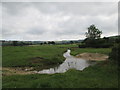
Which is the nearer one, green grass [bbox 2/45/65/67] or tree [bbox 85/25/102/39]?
green grass [bbox 2/45/65/67]

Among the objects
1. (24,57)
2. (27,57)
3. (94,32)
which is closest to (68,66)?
(27,57)

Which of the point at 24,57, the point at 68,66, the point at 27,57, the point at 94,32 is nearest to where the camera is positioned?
the point at 68,66

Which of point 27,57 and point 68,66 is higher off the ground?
Answer: point 27,57

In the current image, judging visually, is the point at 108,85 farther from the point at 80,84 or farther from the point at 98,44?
the point at 98,44

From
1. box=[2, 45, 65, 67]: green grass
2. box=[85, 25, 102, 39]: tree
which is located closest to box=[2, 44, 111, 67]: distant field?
box=[2, 45, 65, 67]: green grass

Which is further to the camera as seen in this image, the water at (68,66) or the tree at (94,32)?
the tree at (94,32)

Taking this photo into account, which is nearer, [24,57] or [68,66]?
[68,66]

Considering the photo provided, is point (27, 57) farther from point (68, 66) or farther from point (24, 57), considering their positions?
point (68, 66)

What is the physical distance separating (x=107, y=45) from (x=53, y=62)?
45.2m

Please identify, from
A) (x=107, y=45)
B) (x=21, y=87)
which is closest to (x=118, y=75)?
(x=21, y=87)

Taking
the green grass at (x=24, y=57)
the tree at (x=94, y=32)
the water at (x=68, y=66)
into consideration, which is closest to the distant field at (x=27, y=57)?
the green grass at (x=24, y=57)

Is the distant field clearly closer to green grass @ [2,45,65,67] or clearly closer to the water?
green grass @ [2,45,65,67]

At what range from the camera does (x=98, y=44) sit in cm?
7294

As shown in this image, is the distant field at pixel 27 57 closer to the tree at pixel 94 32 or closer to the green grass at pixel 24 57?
the green grass at pixel 24 57
